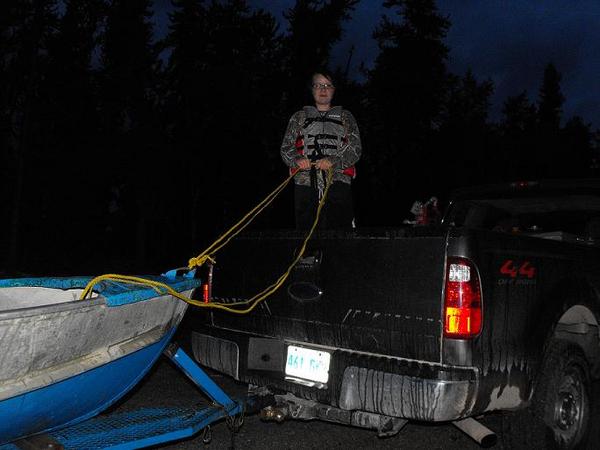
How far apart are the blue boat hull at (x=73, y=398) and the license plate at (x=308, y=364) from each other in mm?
766

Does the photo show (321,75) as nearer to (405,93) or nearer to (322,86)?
(322,86)

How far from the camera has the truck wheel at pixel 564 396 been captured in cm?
317

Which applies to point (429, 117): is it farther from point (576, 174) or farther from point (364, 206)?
point (576, 174)

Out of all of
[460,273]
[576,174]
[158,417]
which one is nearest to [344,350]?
[460,273]

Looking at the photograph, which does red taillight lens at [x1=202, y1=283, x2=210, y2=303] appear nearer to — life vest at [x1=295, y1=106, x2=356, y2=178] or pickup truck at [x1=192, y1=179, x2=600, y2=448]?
pickup truck at [x1=192, y1=179, x2=600, y2=448]

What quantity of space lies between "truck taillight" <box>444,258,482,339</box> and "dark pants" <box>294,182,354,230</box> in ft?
5.55

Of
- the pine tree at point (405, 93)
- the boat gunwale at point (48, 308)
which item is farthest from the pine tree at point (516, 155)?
the boat gunwale at point (48, 308)

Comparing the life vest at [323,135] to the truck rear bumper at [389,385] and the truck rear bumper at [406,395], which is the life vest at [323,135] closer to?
the truck rear bumper at [389,385]

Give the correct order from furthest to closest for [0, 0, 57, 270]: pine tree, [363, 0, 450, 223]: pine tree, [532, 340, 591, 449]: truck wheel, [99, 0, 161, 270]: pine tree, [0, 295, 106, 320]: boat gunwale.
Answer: [363, 0, 450, 223]: pine tree, [99, 0, 161, 270]: pine tree, [0, 0, 57, 270]: pine tree, [532, 340, 591, 449]: truck wheel, [0, 295, 106, 320]: boat gunwale

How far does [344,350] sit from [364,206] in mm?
32097

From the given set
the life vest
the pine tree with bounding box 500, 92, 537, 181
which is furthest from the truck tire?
the pine tree with bounding box 500, 92, 537, 181

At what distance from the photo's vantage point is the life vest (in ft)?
14.8

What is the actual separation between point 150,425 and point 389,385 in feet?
4.16

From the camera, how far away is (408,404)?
2.82 metres
